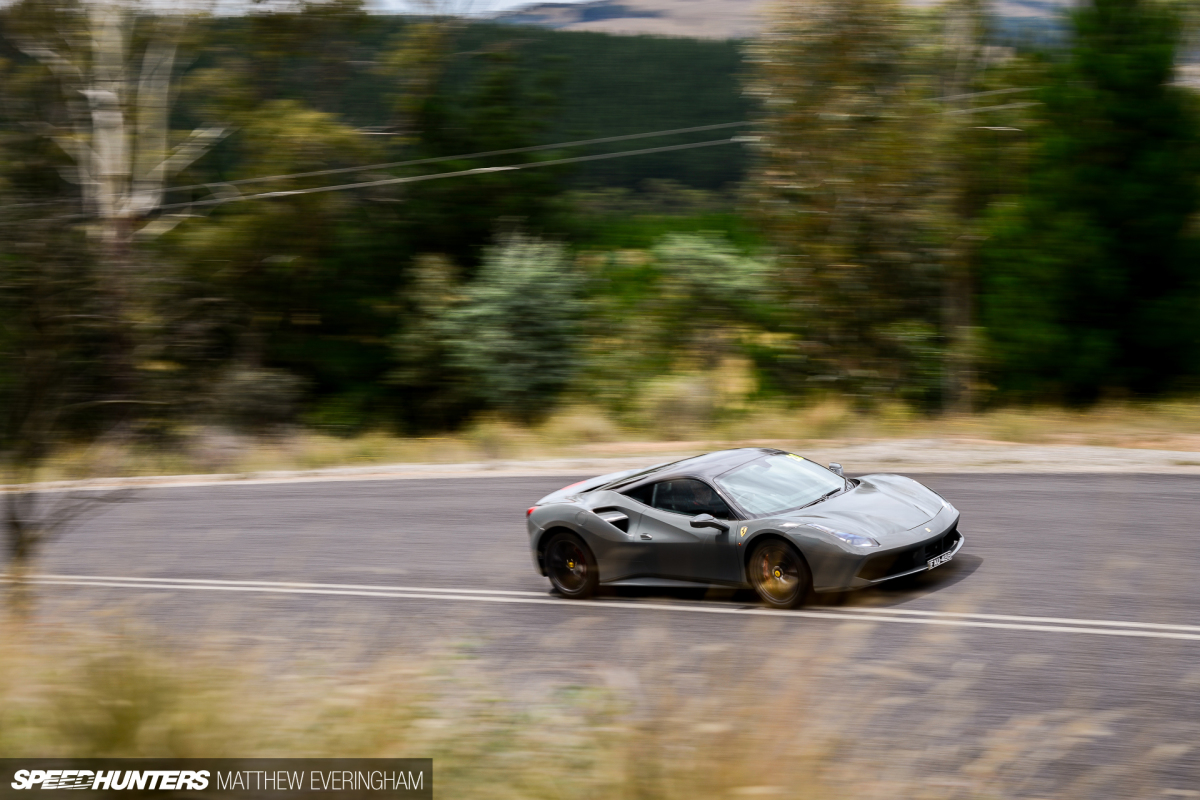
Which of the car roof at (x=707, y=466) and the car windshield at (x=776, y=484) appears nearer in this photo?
the car windshield at (x=776, y=484)

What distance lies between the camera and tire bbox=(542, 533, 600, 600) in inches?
391

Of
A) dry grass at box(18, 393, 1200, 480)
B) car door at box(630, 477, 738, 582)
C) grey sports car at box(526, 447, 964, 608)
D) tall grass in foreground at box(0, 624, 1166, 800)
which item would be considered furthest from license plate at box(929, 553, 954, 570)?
dry grass at box(18, 393, 1200, 480)

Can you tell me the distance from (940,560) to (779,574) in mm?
1342

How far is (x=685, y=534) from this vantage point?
30.2ft

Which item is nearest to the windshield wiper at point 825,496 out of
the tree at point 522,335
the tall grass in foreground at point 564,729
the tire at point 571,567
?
the tire at point 571,567

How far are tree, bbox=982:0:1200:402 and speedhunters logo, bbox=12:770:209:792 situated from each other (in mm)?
19959

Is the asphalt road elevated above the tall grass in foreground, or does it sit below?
below

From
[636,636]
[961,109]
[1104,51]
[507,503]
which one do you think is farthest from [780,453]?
[961,109]

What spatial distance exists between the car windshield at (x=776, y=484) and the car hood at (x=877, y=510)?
206 mm

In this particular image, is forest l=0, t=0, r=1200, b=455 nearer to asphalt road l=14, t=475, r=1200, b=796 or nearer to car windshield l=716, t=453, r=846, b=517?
asphalt road l=14, t=475, r=1200, b=796

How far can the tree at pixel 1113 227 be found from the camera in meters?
21.1

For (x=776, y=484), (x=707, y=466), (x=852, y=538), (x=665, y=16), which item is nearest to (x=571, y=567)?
(x=707, y=466)

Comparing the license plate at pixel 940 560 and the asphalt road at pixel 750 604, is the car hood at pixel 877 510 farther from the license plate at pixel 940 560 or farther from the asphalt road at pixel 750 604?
the asphalt road at pixel 750 604

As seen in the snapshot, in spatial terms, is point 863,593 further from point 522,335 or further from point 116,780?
point 522,335
